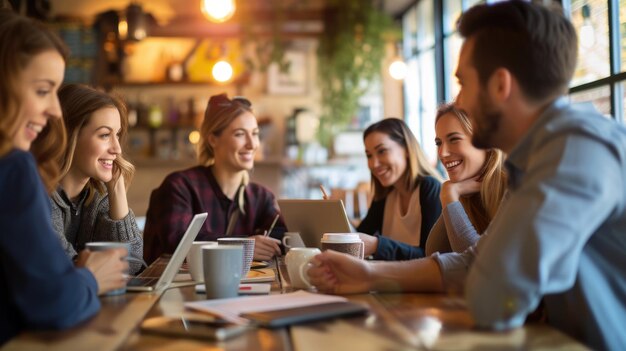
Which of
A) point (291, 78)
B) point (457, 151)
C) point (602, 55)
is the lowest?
point (457, 151)

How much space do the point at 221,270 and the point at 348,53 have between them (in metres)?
6.20

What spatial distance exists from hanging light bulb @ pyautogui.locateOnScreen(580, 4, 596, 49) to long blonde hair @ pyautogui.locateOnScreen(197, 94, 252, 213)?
184cm

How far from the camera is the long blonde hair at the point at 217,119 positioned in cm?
336

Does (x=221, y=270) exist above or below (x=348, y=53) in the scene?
below

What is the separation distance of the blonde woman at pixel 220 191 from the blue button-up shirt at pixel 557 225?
6.07ft

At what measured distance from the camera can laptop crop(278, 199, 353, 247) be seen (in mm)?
2301

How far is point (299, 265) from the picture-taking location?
163 centimetres

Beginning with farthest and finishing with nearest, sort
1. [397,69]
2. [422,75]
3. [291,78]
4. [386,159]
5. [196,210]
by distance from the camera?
[291,78]
[422,75]
[397,69]
[386,159]
[196,210]

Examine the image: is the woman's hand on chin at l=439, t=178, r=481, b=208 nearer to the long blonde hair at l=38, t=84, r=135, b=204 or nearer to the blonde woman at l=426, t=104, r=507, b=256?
the blonde woman at l=426, t=104, r=507, b=256

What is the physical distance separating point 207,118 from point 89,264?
2.03 metres

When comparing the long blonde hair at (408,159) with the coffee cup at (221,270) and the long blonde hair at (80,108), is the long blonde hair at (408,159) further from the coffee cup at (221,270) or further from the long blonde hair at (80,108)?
the coffee cup at (221,270)

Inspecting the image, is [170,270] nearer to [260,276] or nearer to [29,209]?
[260,276]

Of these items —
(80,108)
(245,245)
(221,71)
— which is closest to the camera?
(245,245)

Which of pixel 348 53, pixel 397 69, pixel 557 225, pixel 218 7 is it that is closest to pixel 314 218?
pixel 557 225
